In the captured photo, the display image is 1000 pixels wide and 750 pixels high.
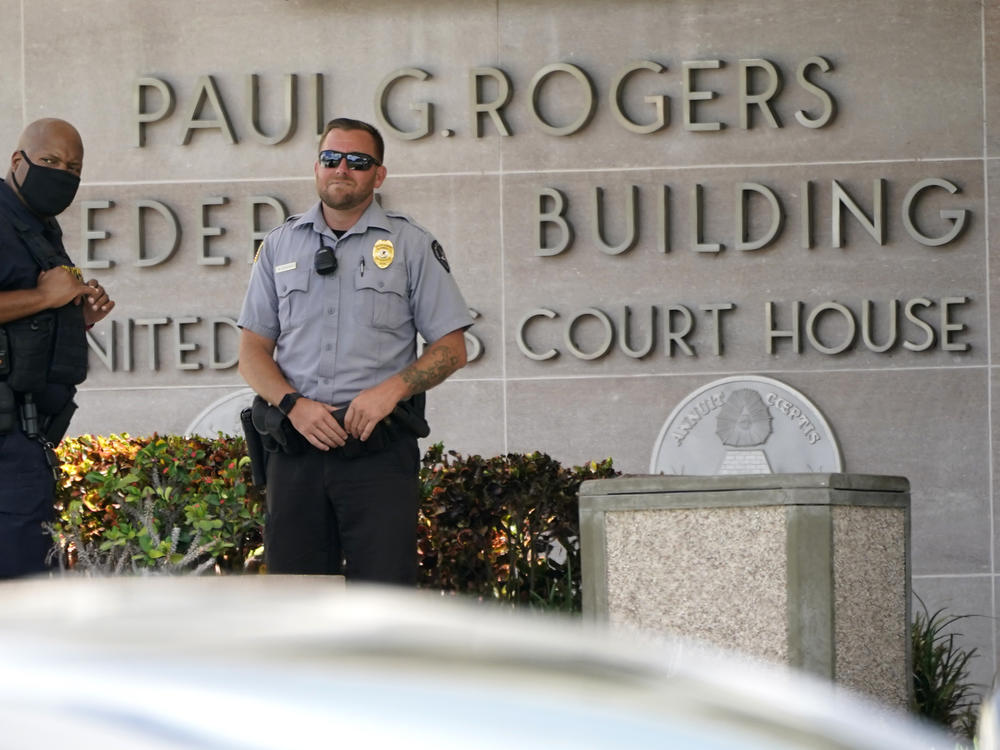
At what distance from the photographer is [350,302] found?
5027mm

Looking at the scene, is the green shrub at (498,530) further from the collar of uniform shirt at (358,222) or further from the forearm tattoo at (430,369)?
the collar of uniform shirt at (358,222)

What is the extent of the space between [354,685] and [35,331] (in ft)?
14.1

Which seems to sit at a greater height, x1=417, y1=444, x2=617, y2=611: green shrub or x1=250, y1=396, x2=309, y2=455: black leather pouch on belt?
x1=250, y1=396, x2=309, y2=455: black leather pouch on belt

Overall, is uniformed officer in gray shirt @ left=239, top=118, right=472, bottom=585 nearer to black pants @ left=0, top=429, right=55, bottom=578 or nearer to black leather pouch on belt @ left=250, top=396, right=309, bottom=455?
black leather pouch on belt @ left=250, top=396, right=309, bottom=455

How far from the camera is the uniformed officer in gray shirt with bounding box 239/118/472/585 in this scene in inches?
192

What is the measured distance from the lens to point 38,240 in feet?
16.0

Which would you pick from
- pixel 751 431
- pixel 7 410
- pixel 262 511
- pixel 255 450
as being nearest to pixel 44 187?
pixel 7 410

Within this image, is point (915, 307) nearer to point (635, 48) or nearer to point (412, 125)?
point (635, 48)

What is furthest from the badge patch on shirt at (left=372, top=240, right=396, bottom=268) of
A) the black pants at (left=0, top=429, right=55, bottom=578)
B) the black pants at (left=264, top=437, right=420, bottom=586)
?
the black pants at (left=0, top=429, right=55, bottom=578)

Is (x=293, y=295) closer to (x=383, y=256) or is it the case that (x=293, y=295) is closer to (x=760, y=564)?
(x=383, y=256)

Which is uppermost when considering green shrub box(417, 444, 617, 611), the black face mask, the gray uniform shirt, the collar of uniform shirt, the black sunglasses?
the black sunglasses

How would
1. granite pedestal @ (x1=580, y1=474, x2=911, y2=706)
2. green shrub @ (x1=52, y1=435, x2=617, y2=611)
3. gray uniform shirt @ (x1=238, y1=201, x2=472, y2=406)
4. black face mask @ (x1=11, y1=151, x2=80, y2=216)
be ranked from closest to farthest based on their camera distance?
granite pedestal @ (x1=580, y1=474, x2=911, y2=706), black face mask @ (x1=11, y1=151, x2=80, y2=216), gray uniform shirt @ (x1=238, y1=201, x2=472, y2=406), green shrub @ (x1=52, y1=435, x2=617, y2=611)

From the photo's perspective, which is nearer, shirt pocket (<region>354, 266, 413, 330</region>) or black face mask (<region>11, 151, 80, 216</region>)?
black face mask (<region>11, 151, 80, 216</region>)

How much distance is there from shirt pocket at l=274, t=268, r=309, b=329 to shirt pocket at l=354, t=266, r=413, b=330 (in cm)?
18
